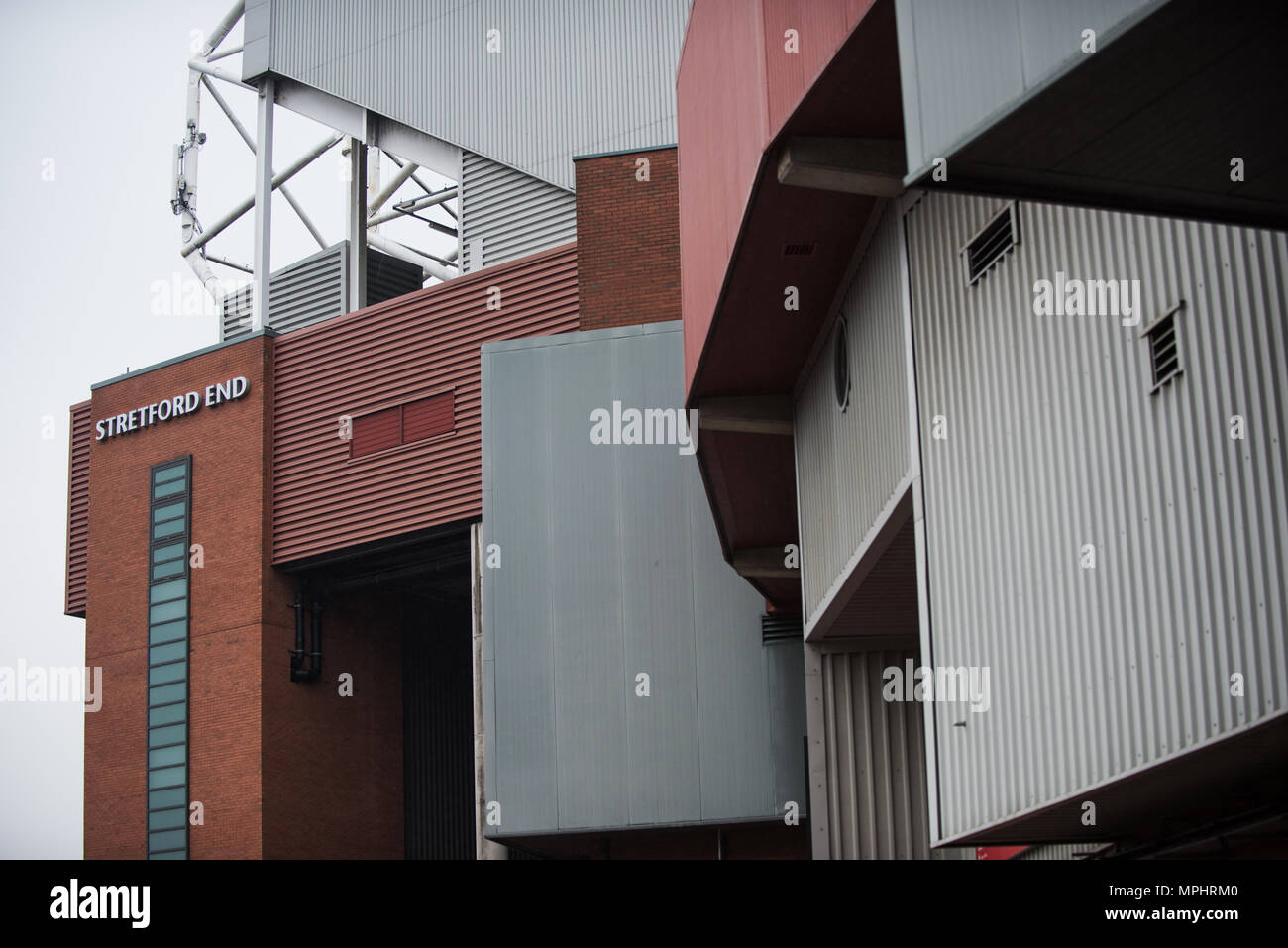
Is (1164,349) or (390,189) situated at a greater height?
(390,189)

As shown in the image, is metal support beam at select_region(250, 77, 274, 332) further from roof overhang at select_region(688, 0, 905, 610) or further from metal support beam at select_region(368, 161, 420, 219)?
roof overhang at select_region(688, 0, 905, 610)

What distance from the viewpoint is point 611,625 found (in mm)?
25812

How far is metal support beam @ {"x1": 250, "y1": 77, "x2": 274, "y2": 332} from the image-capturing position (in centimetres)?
3531

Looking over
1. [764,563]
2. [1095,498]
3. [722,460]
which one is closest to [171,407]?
[764,563]

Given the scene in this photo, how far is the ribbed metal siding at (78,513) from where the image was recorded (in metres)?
36.9

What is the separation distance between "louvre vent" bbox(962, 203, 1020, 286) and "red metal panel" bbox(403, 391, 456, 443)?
19203 millimetres

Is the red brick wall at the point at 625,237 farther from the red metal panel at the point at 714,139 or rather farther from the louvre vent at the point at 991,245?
the louvre vent at the point at 991,245

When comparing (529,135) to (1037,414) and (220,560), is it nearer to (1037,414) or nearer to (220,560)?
(220,560)

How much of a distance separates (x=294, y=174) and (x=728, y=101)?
27.2 m

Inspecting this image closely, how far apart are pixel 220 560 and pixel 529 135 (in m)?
11.0

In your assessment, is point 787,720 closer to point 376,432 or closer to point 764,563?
point 764,563

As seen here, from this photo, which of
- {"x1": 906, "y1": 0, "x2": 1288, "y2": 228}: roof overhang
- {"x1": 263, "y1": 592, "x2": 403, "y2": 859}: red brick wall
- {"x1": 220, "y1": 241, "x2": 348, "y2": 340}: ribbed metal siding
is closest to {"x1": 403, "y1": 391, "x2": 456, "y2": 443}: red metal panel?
{"x1": 263, "y1": 592, "x2": 403, "y2": 859}: red brick wall

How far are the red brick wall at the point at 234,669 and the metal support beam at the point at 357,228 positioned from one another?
2.28 meters
